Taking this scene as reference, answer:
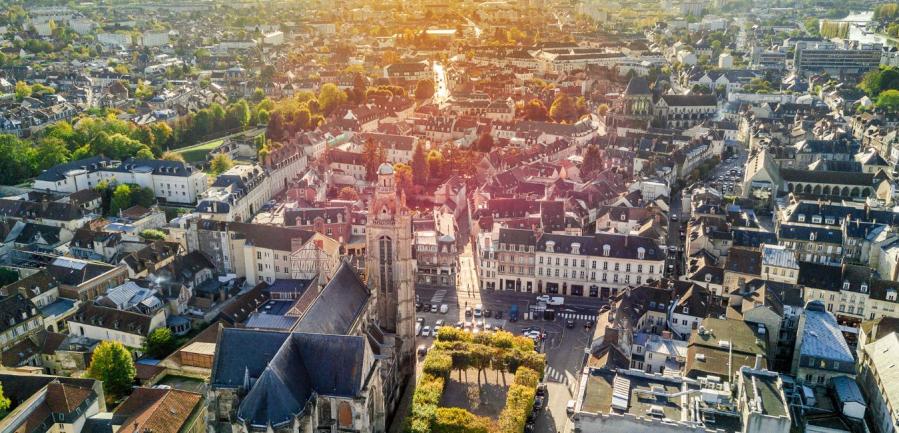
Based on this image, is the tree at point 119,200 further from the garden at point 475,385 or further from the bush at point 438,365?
the bush at point 438,365

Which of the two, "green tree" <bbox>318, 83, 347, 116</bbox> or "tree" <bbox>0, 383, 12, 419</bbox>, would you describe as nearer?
"tree" <bbox>0, 383, 12, 419</bbox>

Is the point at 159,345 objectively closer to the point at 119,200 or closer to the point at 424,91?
the point at 119,200

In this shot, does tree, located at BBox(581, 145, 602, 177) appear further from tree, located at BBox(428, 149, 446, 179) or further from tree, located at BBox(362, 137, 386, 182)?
tree, located at BBox(362, 137, 386, 182)

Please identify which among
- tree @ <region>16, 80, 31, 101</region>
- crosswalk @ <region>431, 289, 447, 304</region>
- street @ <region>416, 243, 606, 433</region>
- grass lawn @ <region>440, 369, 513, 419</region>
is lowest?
grass lawn @ <region>440, 369, 513, 419</region>

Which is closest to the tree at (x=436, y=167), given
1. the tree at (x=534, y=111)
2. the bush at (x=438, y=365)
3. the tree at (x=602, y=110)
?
the tree at (x=534, y=111)

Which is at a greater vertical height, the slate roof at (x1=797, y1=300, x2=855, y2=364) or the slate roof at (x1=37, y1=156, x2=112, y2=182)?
the slate roof at (x1=37, y1=156, x2=112, y2=182)

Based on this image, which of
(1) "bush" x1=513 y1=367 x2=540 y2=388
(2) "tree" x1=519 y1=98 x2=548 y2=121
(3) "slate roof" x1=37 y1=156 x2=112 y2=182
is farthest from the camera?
(2) "tree" x1=519 y1=98 x2=548 y2=121

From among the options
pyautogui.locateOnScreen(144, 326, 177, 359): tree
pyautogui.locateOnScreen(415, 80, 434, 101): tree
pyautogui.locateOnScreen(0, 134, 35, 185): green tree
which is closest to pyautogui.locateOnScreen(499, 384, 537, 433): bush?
pyautogui.locateOnScreen(144, 326, 177, 359): tree
